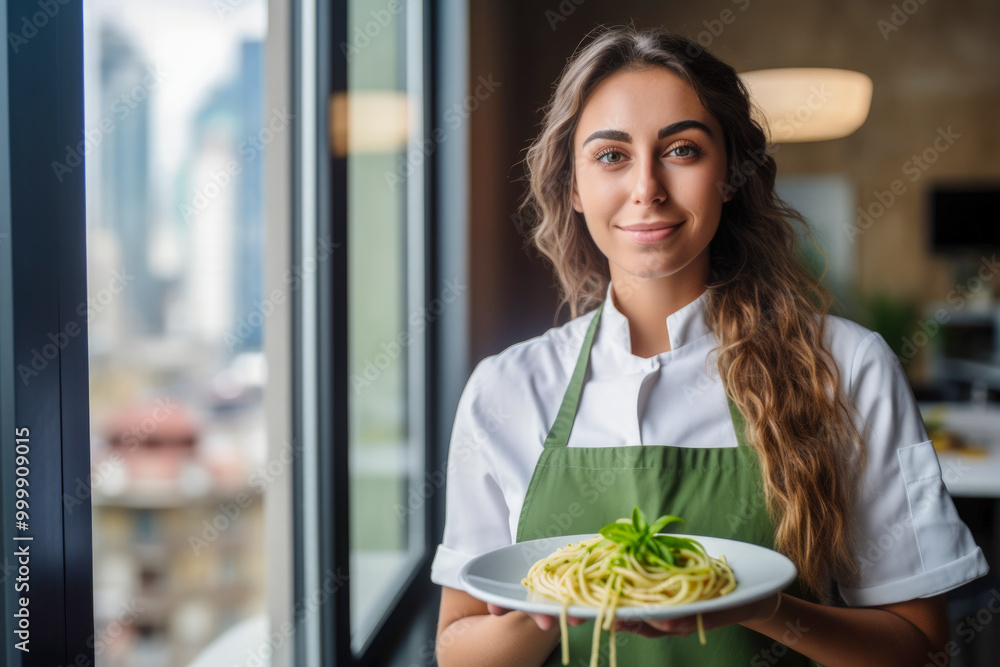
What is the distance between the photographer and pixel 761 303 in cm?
127

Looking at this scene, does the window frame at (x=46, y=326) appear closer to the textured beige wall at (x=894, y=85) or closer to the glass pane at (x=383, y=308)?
the glass pane at (x=383, y=308)

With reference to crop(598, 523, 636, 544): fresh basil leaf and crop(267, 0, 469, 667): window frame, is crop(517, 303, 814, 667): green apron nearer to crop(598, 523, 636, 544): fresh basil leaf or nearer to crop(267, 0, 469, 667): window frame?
crop(598, 523, 636, 544): fresh basil leaf

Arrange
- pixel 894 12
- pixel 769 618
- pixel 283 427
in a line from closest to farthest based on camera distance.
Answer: pixel 769 618 < pixel 283 427 < pixel 894 12

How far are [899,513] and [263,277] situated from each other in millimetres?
1287

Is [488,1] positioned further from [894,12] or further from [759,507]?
[894,12]

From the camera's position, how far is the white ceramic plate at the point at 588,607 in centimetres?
77

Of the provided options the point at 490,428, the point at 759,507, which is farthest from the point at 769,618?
the point at 490,428

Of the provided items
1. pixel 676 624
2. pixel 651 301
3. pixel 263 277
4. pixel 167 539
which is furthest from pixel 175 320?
pixel 676 624

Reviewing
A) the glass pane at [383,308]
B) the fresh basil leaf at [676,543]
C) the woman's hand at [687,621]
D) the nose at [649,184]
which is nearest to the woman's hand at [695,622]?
the woman's hand at [687,621]

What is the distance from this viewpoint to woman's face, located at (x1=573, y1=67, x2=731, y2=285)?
112 cm

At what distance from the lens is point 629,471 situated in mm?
1166

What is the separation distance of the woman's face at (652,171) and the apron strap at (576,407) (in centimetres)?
17

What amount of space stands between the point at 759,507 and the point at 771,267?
0.38 metres

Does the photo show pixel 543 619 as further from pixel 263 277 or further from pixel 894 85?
pixel 894 85
